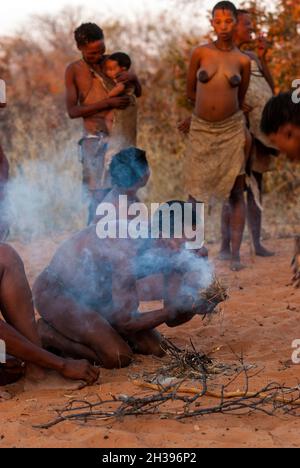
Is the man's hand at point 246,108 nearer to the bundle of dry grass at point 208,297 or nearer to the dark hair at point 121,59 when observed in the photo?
the dark hair at point 121,59

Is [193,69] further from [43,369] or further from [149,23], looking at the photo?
[149,23]

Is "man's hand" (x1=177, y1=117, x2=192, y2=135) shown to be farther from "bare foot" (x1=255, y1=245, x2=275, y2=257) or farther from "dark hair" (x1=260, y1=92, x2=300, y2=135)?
"dark hair" (x1=260, y1=92, x2=300, y2=135)

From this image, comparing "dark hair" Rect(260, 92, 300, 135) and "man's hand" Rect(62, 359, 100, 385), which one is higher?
"dark hair" Rect(260, 92, 300, 135)

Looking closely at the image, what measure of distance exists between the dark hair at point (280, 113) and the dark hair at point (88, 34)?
9.21 ft

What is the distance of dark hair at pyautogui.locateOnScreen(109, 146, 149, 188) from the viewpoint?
4.06 m

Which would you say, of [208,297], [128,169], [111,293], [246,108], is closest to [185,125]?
[246,108]

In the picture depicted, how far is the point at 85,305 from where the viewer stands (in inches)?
156

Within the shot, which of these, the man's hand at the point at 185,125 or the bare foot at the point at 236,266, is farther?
the man's hand at the point at 185,125

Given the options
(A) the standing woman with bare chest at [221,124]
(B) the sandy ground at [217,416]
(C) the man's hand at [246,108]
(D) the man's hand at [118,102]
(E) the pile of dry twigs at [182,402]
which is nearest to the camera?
(B) the sandy ground at [217,416]

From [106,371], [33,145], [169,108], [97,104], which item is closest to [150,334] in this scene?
[106,371]

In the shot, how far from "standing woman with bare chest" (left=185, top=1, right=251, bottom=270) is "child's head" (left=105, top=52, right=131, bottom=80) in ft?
1.77

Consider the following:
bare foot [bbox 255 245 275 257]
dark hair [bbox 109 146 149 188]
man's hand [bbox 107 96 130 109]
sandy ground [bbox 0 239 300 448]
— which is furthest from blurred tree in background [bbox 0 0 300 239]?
dark hair [bbox 109 146 149 188]

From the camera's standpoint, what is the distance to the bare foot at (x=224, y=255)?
6574 mm

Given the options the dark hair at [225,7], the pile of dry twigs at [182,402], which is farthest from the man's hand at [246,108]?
the pile of dry twigs at [182,402]
